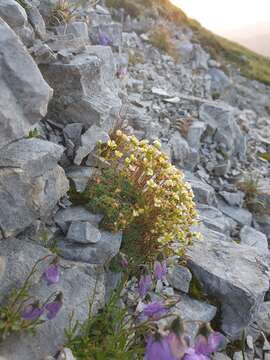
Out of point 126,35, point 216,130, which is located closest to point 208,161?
point 216,130

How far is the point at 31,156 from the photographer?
4852 mm

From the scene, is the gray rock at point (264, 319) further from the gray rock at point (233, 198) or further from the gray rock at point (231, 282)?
the gray rock at point (233, 198)

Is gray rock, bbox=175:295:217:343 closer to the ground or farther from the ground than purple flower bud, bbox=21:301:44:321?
closer to the ground

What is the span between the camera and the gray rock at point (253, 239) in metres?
8.34

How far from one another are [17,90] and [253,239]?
5650mm

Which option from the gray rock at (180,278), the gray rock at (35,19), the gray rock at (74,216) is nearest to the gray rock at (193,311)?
the gray rock at (180,278)

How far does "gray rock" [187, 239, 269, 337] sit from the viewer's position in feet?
19.7

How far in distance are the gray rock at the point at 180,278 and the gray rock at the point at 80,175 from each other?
1.68 metres

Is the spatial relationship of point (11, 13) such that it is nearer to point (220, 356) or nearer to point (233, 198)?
point (220, 356)

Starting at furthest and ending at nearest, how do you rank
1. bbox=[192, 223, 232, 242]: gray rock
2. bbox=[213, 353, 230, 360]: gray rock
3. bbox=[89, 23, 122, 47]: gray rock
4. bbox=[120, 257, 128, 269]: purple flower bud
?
bbox=[89, 23, 122, 47]: gray rock < bbox=[192, 223, 232, 242]: gray rock < bbox=[213, 353, 230, 360]: gray rock < bbox=[120, 257, 128, 269]: purple flower bud

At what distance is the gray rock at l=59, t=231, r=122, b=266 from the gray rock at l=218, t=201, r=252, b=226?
4478 millimetres

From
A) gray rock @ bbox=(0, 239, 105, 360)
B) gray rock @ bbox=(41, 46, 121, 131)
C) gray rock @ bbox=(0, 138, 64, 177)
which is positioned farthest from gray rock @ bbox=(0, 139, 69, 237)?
gray rock @ bbox=(41, 46, 121, 131)

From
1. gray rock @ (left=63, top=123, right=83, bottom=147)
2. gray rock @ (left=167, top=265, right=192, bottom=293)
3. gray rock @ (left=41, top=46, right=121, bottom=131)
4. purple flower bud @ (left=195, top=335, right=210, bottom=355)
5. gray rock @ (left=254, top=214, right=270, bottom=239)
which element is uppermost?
purple flower bud @ (left=195, top=335, right=210, bottom=355)

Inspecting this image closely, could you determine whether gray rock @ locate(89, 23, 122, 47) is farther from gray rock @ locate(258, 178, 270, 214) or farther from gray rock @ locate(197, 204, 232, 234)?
gray rock @ locate(258, 178, 270, 214)
